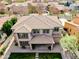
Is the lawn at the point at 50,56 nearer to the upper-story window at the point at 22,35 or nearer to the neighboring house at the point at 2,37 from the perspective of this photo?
the upper-story window at the point at 22,35

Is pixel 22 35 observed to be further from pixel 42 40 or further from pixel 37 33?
pixel 42 40

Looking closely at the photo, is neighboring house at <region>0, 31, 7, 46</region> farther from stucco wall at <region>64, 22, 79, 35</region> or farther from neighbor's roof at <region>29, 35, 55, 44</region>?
stucco wall at <region>64, 22, 79, 35</region>

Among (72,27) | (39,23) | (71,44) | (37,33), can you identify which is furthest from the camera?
(72,27)

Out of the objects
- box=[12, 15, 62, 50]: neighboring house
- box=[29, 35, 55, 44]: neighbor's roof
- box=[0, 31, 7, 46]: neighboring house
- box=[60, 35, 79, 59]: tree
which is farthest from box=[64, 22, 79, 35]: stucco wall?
box=[0, 31, 7, 46]: neighboring house

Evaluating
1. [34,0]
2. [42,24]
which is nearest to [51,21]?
[42,24]

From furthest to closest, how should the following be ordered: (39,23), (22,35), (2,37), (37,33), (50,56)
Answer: (2,37), (39,23), (37,33), (22,35), (50,56)

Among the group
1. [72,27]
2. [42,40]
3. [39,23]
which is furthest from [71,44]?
[72,27]

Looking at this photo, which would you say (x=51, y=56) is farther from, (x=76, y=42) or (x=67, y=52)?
(x=76, y=42)
